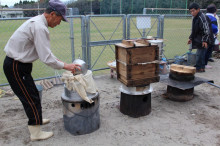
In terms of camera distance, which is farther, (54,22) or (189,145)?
(189,145)

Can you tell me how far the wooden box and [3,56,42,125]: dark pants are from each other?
1.58m

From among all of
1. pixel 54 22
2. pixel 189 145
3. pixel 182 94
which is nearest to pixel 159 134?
pixel 189 145

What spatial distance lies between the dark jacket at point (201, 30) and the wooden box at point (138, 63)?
3407 millimetres

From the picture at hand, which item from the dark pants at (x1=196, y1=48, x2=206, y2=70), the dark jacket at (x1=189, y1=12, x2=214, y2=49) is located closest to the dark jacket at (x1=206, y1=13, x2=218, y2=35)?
the dark jacket at (x1=189, y1=12, x2=214, y2=49)

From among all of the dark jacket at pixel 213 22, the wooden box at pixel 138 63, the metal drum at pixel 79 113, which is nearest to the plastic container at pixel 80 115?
the metal drum at pixel 79 113

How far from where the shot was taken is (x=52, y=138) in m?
3.40

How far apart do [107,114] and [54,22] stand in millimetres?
2172

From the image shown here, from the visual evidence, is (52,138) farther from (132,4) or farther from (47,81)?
(132,4)

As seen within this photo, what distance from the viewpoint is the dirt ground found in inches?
131

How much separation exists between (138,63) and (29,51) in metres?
1.82

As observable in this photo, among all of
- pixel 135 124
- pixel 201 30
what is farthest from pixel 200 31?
pixel 135 124

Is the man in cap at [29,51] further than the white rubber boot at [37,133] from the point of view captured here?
No

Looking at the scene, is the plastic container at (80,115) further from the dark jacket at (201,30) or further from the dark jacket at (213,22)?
the dark jacket at (213,22)

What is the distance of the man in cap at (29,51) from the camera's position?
107 inches
